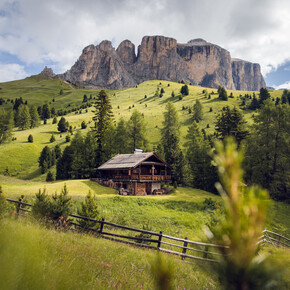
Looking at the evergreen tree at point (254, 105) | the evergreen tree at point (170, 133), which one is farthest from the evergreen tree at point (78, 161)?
the evergreen tree at point (254, 105)

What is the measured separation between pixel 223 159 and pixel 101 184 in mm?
36674

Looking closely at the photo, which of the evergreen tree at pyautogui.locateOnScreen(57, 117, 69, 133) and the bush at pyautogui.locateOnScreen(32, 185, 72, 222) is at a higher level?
the evergreen tree at pyautogui.locateOnScreen(57, 117, 69, 133)

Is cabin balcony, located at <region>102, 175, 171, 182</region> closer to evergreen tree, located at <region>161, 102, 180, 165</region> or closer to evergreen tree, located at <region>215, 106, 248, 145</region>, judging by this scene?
evergreen tree, located at <region>161, 102, 180, 165</region>

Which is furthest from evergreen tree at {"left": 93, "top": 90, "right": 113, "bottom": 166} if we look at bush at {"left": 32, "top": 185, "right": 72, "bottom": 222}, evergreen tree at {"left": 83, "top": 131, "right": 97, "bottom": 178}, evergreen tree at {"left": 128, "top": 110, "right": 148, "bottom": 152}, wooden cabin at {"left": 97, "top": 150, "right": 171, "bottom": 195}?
bush at {"left": 32, "top": 185, "right": 72, "bottom": 222}

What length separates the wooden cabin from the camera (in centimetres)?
3369

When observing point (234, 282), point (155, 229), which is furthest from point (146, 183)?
point (234, 282)

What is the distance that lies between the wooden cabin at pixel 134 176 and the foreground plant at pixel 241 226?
104 ft

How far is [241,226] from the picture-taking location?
3.58 feet

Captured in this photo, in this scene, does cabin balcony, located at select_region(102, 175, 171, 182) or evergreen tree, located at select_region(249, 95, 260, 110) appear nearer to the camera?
cabin balcony, located at select_region(102, 175, 171, 182)

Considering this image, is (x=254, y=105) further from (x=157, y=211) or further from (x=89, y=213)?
(x=89, y=213)

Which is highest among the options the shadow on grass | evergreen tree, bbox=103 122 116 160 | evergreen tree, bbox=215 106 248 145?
evergreen tree, bbox=215 106 248 145

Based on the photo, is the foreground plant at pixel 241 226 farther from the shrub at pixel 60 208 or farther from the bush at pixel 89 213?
the bush at pixel 89 213

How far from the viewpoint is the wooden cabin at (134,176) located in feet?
111

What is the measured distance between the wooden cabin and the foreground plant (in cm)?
3155
